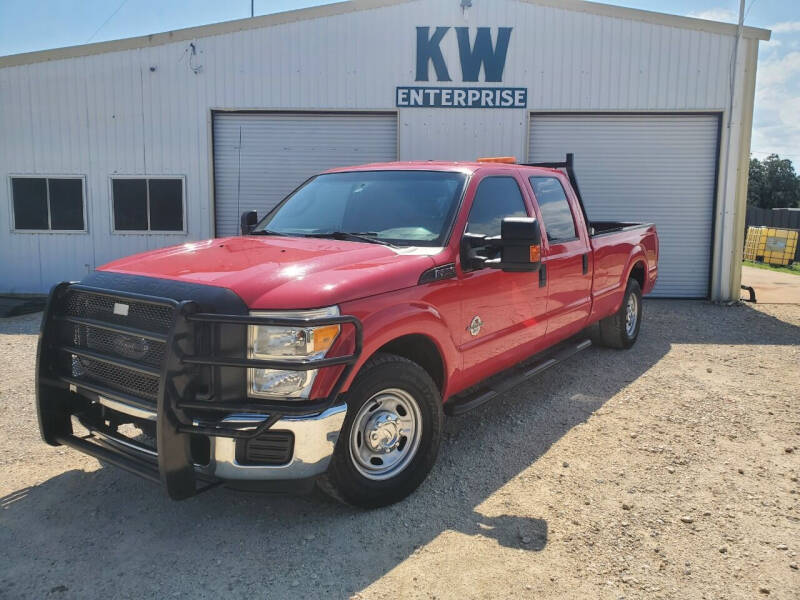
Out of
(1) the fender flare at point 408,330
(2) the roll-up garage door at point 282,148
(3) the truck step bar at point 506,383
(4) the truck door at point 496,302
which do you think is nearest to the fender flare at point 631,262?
(3) the truck step bar at point 506,383

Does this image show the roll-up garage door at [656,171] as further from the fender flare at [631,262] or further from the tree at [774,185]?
the tree at [774,185]

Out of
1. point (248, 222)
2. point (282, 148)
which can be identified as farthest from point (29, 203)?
point (248, 222)

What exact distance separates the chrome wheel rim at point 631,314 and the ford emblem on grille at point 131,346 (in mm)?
5567

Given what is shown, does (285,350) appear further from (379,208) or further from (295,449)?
(379,208)

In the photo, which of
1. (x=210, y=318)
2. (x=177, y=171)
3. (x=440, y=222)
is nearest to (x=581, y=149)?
(x=177, y=171)

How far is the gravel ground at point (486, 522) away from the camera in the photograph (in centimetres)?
296

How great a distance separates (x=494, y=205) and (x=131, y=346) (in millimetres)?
2607

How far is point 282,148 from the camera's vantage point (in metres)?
11.5

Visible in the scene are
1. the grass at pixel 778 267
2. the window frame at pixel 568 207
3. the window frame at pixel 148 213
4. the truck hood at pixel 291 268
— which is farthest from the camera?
the grass at pixel 778 267

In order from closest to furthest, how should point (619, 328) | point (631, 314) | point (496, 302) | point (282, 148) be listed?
point (496, 302), point (619, 328), point (631, 314), point (282, 148)

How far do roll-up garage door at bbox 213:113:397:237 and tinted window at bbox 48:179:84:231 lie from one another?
8.26 feet

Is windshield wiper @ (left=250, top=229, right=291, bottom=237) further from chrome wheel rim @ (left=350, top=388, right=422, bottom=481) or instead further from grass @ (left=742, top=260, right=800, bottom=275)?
grass @ (left=742, top=260, right=800, bottom=275)

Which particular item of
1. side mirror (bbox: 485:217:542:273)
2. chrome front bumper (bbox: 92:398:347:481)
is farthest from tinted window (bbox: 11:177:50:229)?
side mirror (bbox: 485:217:542:273)

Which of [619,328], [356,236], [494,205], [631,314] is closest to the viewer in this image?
[356,236]
